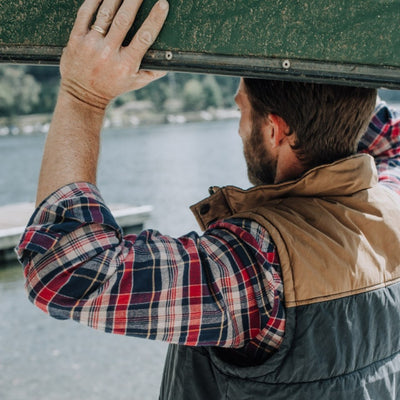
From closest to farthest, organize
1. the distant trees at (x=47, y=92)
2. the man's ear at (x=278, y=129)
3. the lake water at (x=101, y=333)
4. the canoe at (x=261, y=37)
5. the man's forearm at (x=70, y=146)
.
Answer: the canoe at (x=261, y=37) < the man's forearm at (x=70, y=146) < the man's ear at (x=278, y=129) < the lake water at (x=101, y=333) < the distant trees at (x=47, y=92)

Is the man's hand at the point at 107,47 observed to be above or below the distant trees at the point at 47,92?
above

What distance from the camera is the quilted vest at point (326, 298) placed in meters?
1.45

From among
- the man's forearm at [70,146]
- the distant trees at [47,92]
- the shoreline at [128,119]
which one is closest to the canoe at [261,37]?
the man's forearm at [70,146]

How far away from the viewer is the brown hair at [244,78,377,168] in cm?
166

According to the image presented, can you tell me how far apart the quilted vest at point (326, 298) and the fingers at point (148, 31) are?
53 centimetres

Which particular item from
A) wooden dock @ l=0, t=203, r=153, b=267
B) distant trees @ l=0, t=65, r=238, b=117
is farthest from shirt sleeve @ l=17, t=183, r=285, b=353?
distant trees @ l=0, t=65, r=238, b=117

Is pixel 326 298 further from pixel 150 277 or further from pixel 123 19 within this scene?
pixel 123 19

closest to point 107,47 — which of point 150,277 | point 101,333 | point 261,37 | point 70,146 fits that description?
point 70,146

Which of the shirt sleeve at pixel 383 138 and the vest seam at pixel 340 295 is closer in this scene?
the vest seam at pixel 340 295

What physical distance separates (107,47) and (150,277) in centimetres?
58

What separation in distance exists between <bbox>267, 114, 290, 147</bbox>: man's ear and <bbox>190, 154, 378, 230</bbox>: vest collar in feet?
0.55

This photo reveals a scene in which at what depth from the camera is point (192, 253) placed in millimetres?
1442

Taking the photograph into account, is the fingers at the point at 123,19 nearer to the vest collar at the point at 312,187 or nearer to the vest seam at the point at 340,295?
the vest collar at the point at 312,187

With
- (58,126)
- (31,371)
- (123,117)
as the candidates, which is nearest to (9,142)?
(123,117)
